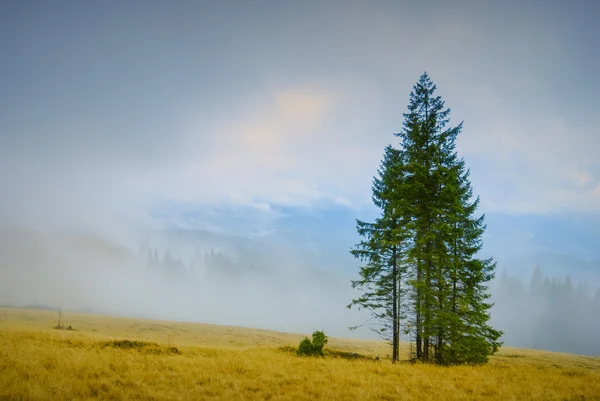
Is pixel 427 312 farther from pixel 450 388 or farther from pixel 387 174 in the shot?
pixel 387 174

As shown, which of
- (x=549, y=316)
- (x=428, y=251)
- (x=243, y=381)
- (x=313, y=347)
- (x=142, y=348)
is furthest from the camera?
(x=549, y=316)

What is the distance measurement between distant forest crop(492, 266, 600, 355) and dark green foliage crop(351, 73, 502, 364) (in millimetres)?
132393

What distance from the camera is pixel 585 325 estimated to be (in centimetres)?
13988

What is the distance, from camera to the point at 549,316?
440 feet

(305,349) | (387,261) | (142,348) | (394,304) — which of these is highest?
(387,261)

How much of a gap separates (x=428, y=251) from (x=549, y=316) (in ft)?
539

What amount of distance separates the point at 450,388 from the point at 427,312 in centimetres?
626

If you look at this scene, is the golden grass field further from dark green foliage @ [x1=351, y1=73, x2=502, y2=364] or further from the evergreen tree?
the evergreen tree

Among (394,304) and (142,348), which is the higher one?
(394,304)

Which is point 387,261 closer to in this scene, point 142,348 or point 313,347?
point 313,347

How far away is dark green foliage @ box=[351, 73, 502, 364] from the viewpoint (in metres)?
15.7

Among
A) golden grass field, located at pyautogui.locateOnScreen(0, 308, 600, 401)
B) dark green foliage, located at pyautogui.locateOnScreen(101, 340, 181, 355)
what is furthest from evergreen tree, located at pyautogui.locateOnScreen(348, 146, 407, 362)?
dark green foliage, located at pyautogui.locateOnScreen(101, 340, 181, 355)

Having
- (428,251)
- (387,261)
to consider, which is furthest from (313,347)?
(428,251)

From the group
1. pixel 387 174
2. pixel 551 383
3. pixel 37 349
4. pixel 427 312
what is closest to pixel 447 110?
pixel 387 174
